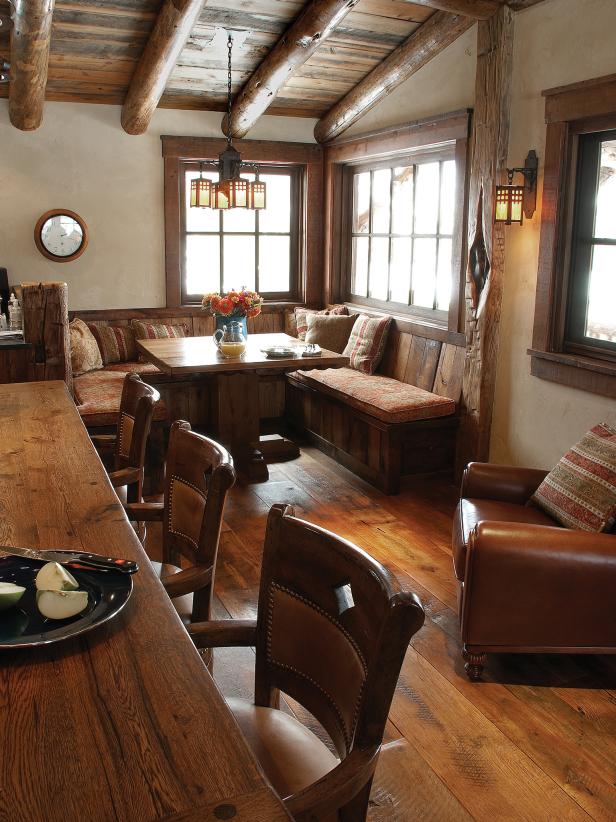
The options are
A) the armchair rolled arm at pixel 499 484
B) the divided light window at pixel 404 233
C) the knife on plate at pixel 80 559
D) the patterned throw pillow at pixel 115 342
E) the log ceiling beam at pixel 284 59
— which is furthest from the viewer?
the patterned throw pillow at pixel 115 342

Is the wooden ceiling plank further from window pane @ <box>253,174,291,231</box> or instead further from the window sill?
window pane @ <box>253,174,291,231</box>

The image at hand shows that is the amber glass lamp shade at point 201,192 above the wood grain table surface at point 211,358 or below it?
above

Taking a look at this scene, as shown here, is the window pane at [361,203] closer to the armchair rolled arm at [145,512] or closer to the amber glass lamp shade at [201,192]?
the amber glass lamp shade at [201,192]

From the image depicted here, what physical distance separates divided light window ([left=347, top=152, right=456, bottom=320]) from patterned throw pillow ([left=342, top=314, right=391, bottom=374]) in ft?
0.83

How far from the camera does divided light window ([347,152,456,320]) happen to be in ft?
16.5

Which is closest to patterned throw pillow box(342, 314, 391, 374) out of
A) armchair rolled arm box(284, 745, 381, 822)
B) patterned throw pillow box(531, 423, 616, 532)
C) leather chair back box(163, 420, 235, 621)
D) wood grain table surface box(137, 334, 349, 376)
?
wood grain table surface box(137, 334, 349, 376)

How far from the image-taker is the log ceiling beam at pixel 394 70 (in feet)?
14.9

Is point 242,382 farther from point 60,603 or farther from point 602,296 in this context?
point 60,603

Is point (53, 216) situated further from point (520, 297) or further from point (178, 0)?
point (520, 297)

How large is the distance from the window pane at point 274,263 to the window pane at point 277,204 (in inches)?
4.1

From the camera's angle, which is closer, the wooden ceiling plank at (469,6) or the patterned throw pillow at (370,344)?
the wooden ceiling plank at (469,6)

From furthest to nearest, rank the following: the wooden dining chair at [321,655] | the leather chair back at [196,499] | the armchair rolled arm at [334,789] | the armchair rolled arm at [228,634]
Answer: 1. the leather chair back at [196,499]
2. the armchair rolled arm at [228,634]
3. the wooden dining chair at [321,655]
4. the armchair rolled arm at [334,789]

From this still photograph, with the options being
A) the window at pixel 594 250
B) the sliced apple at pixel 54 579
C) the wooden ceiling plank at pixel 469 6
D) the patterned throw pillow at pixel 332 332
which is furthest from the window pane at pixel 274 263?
the sliced apple at pixel 54 579

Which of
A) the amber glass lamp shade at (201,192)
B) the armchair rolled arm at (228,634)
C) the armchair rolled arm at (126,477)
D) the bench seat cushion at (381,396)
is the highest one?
the amber glass lamp shade at (201,192)
